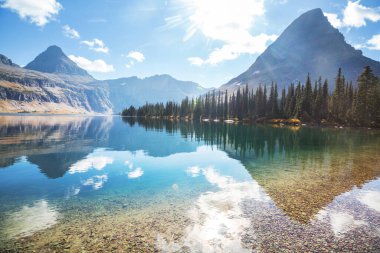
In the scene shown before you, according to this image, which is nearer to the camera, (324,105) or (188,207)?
(188,207)

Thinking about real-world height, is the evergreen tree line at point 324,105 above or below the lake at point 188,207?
above

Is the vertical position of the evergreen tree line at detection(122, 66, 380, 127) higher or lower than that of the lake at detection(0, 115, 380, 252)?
higher

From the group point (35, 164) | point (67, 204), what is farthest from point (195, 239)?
point (35, 164)

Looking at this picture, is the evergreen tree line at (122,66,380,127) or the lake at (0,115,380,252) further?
the evergreen tree line at (122,66,380,127)

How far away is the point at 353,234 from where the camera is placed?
12.4m

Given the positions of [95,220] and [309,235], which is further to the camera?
[95,220]

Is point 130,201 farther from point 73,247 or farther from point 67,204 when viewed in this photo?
point 73,247

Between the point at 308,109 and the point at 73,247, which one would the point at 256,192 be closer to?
the point at 73,247

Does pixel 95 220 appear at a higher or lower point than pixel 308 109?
lower

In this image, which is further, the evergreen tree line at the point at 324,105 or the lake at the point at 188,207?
the evergreen tree line at the point at 324,105

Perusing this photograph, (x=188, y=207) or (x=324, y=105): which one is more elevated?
(x=324, y=105)

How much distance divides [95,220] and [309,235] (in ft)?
→ 39.8

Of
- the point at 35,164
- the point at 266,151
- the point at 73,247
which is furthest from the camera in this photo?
the point at 266,151

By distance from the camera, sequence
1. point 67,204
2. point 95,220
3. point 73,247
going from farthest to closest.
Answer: point 67,204 < point 95,220 < point 73,247
